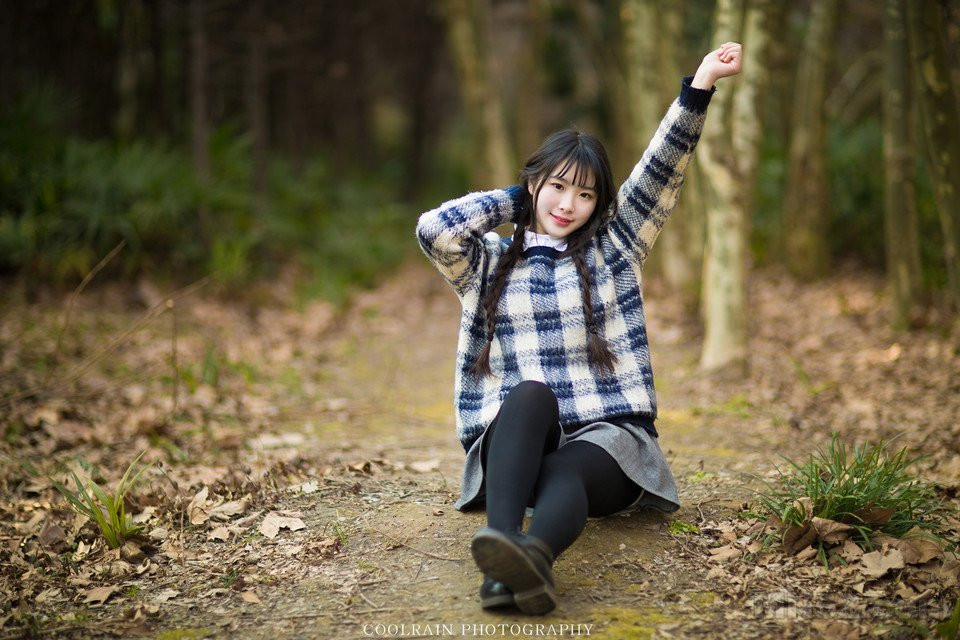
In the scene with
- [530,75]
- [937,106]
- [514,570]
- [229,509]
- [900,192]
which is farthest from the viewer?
[530,75]

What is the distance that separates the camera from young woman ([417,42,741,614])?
115 inches

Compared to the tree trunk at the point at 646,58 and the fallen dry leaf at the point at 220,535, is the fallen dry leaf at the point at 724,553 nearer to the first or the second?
the fallen dry leaf at the point at 220,535

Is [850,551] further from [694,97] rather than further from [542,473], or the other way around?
[694,97]

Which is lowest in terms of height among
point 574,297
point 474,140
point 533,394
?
point 533,394

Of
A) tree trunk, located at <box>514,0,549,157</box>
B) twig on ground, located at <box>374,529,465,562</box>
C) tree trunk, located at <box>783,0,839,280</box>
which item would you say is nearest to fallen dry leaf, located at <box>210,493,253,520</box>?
twig on ground, located at <box>374,529,465,562</box>

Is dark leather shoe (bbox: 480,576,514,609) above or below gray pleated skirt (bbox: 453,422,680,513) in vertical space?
below

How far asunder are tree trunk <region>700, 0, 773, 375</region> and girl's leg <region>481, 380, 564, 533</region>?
3373mm

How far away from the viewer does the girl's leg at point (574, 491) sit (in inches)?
100

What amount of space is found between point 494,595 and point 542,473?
1.44 feet

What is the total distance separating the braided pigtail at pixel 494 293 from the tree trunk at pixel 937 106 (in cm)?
270

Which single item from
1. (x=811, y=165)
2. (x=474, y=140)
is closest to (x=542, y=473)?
(x=811, y=165)

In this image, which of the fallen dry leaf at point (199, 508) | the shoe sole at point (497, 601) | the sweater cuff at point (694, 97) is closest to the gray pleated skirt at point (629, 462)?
the shoe sole at point (497, 601)

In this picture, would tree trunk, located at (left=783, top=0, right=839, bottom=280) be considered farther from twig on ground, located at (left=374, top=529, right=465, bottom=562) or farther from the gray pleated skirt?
twig on ground, located at (left=374, top=529, right=465, bottom=562)

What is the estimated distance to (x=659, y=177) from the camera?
3.03m
